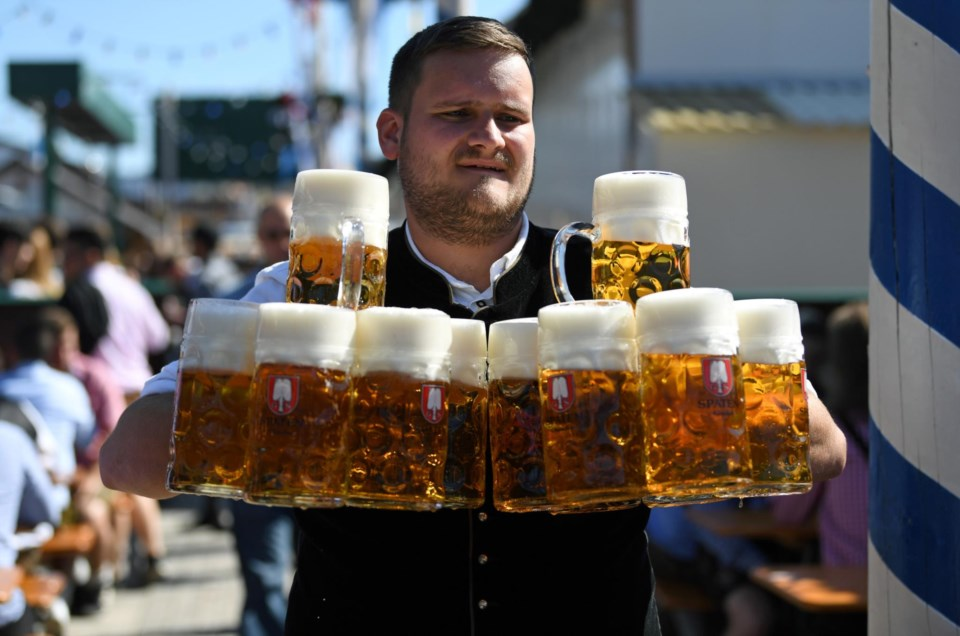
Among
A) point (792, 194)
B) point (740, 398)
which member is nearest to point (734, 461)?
point (740, 398)

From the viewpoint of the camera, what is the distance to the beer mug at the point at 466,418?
5.41 feet

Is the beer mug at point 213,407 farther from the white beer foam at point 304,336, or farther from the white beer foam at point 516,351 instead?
the white beer foam at point 516,351

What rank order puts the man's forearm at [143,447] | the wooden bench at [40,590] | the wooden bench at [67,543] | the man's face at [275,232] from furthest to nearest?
the wooden bench at [67,543], the man's face at [275,232], the wooden bench at [40,590], the man's forearm at [143,447]

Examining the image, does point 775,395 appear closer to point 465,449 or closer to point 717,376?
point 717,376

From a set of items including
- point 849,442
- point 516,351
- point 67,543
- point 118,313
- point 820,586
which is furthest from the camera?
point 118,313

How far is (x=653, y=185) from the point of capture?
1.75 meters

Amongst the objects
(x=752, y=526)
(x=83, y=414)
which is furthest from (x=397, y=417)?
(x=83, y=414)

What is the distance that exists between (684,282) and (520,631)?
1.92ft

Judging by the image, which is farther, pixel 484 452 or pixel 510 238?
pixel 510 238

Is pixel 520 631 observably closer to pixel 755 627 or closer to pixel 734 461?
pixel 734 461

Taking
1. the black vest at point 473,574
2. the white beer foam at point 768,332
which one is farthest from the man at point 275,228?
the white beer foam at point 768,332

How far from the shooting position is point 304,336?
1.57 metres

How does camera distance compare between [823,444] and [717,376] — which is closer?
[717,376]

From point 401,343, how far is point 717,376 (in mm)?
407
